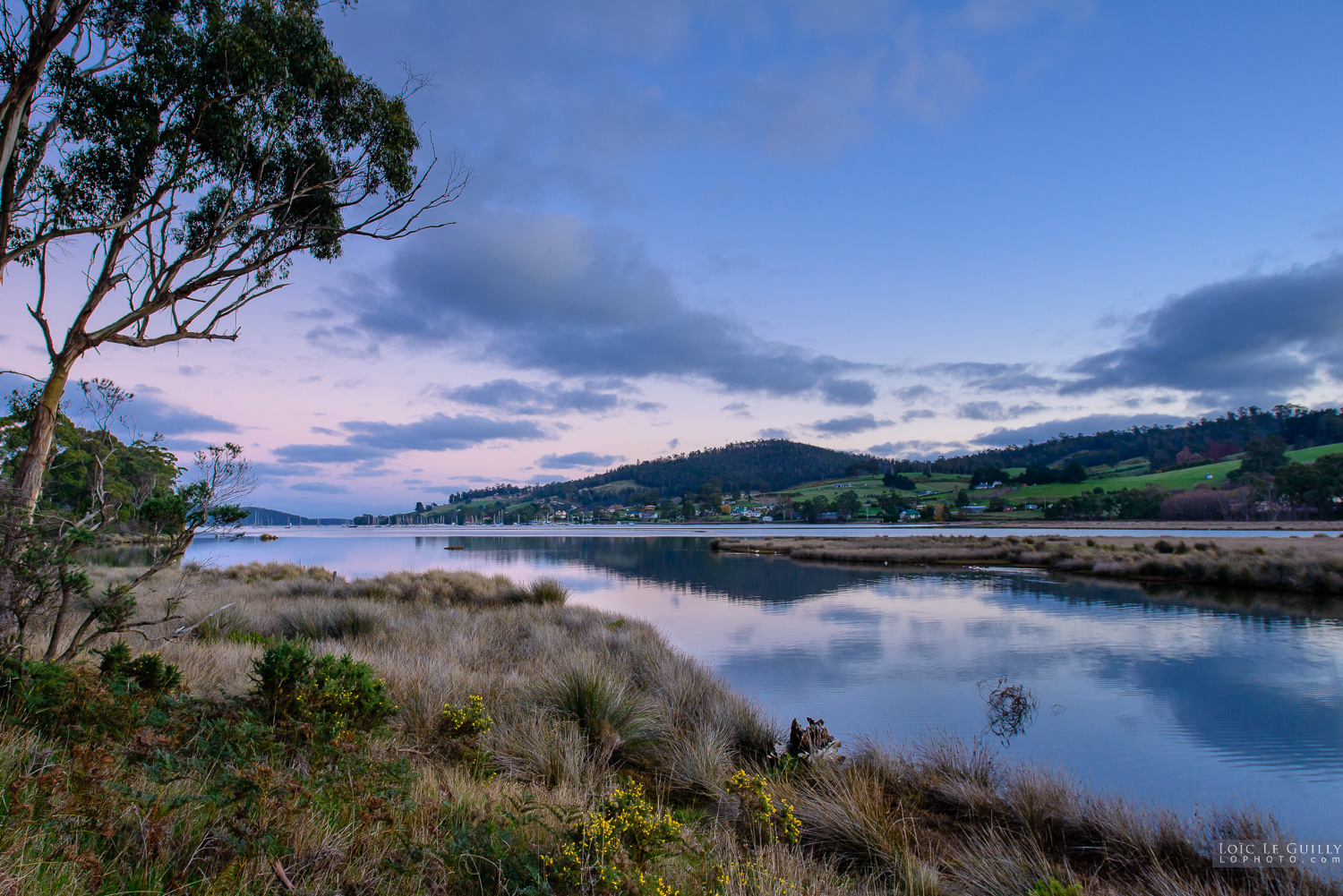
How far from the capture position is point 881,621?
49.5 ft

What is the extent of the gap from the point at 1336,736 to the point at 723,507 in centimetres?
12890

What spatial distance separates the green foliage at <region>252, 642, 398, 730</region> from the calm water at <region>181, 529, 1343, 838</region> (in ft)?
7.00

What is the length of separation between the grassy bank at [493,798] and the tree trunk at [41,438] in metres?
1.55

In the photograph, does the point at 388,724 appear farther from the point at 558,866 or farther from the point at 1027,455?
the point at 1027,455

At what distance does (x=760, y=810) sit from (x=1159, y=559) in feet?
90.3

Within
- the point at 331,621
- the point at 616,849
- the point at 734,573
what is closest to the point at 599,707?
the point at 616,849

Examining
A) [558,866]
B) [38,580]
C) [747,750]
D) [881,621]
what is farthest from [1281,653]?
[38,580]

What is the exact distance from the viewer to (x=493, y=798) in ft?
13.4

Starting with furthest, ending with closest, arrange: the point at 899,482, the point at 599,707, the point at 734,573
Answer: the point at 899,482 → the point at 734,573 → the point at 599,707

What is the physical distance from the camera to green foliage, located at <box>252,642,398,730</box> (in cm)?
488

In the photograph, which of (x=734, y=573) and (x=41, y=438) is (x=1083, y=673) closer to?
(x=41, y=438)

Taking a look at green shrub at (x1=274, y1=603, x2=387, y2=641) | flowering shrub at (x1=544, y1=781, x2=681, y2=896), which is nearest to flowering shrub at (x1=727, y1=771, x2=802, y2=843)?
flowering shrub at (x1=544, y1=781, x2=681, y2=896)

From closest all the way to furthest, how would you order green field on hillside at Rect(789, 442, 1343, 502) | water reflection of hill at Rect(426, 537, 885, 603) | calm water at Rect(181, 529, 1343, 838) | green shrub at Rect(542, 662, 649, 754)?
green shrub at Rect(542, 662, 649, 754), calm water at Rect(181, 529, 1343, 838), water reflection of hill at Rect(426, 537, 885, 603), green field on hillside at Rect(789, 442, 1343, 502)

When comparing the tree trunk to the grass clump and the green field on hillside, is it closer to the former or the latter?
the grass clump
